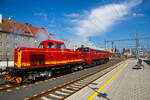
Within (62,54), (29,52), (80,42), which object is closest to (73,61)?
(62,54)

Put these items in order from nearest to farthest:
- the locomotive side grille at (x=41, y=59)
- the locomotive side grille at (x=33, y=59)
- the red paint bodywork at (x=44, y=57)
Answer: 1. the red paint bodywork at (x=44, y=57)
2. the locomotive side grille at (x=33, y=59)
3. the locomotive side grille at (x=41, y=59)

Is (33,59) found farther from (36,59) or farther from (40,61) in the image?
(40,61)

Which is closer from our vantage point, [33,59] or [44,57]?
[33,59]

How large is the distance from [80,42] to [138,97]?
27091 millimetres

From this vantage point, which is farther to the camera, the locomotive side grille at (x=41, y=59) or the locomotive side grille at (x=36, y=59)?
the locomotive side grille at (x=41, y=59)

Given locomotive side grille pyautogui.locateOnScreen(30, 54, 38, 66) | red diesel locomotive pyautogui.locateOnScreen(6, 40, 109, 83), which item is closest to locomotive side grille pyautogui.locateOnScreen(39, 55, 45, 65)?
red diesel locomotive pyautogui.locateOnScreen(6, 40, 109, 83)

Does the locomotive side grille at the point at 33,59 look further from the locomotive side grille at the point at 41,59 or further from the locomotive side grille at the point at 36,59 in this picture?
the locomotive side grille at the point at 41,59

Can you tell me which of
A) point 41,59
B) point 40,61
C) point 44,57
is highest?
point 44,57

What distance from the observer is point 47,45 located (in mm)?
10242

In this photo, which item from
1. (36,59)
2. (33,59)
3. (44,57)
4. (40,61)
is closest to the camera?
(33,59)

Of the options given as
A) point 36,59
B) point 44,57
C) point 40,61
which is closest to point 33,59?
point 36,59

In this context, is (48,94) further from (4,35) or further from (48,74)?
(4,35)

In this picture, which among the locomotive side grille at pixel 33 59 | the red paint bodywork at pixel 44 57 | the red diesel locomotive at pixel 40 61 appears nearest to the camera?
the red diesel locomotive at pixel 40 61

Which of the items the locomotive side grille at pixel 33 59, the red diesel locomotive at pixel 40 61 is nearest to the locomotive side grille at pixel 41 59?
the red diesel locomotive at pixel 40 61
